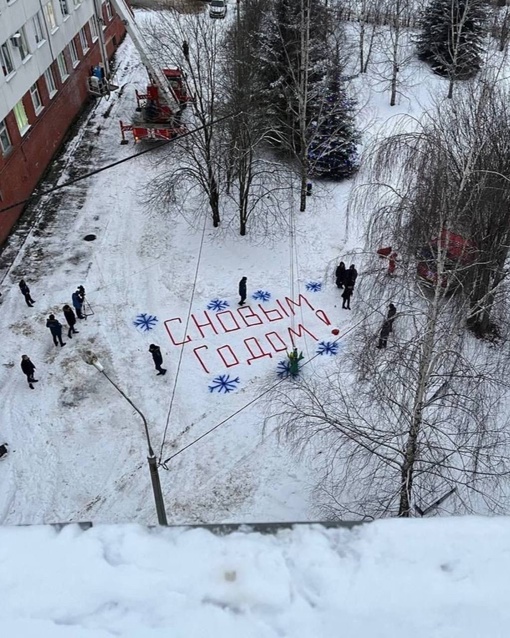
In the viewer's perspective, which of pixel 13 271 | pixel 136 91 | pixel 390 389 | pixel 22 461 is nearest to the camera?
pixel 390 389

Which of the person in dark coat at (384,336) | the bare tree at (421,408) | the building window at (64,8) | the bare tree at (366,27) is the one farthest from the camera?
the bare tree at (366,27)

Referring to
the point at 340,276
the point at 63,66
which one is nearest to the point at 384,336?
the point at 340,276

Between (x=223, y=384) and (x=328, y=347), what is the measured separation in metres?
3.40

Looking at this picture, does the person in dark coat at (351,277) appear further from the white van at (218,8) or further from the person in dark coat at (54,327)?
the white van at (218,8)

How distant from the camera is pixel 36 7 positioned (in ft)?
78.2

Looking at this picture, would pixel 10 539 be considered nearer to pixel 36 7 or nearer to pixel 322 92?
pixel 322 92

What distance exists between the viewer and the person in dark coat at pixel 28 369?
1583 cm

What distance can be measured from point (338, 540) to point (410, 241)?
8.10 m

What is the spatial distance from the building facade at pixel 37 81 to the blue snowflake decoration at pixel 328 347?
1292 centimetres

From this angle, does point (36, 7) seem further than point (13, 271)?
Yes

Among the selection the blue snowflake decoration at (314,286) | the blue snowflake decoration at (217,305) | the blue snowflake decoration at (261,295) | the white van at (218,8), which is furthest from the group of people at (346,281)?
the white van at (218,8)

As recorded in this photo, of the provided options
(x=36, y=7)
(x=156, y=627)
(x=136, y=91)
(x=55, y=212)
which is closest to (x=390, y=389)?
(x=156, y=627)

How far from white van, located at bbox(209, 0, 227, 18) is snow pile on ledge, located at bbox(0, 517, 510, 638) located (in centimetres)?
4063

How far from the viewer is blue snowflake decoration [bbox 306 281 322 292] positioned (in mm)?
19534
